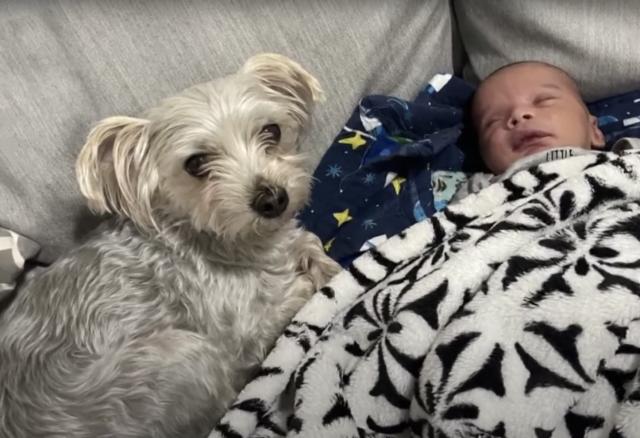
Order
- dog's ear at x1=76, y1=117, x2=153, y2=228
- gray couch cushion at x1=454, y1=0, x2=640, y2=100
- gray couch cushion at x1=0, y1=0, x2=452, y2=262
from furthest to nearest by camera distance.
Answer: gray couch cushion at x1=454, y1=0, x2=640, y2=100
gray couch cushion at x1=0, y1=0, x2=452, y2=262
dog's ear at x1=76, y1=117, x2=153, y2=228

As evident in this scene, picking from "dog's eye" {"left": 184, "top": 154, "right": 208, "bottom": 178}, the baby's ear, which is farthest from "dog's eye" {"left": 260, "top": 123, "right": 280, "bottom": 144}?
the baby's ear

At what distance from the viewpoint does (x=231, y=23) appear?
1497mm

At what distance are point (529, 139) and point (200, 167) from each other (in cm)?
78

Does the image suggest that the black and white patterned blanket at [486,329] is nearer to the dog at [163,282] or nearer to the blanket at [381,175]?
the dog at [163,282]

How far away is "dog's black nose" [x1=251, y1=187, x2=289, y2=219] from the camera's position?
4.07ft

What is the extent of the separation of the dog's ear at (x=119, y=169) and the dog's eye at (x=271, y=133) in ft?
0.69

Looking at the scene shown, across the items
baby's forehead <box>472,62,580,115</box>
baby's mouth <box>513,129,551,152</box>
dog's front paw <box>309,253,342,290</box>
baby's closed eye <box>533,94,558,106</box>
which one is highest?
baby's forehead <box>472,62,580,115</box>

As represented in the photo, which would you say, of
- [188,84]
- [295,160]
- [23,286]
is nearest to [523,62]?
[295,160]

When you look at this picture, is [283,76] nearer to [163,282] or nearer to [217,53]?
[217,53]

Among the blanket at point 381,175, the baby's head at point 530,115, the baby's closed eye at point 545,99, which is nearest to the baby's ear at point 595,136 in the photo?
the baby's head at point 530,115

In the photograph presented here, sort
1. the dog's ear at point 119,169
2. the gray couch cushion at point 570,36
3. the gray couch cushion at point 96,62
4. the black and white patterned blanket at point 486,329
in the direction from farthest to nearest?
the gray couch cushion at point 570,36
the gray couch cushion at point 96,62
the dog's ear at point 119,169
the black and white patterned blanket at point 486,329

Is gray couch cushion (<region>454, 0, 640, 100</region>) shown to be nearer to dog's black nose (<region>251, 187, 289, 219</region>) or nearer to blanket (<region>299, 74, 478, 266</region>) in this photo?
blanket (<region>299, 74, 478, 266</region>)

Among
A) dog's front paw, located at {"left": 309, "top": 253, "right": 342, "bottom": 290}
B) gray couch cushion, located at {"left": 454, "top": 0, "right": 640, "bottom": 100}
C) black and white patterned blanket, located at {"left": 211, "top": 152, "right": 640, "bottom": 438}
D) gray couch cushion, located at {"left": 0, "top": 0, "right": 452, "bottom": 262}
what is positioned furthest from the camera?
gray couch cushion, located at {"left": 454, "top": 0, "right": 640, "bottom": 100}

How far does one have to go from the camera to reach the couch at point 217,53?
52.1 inches
